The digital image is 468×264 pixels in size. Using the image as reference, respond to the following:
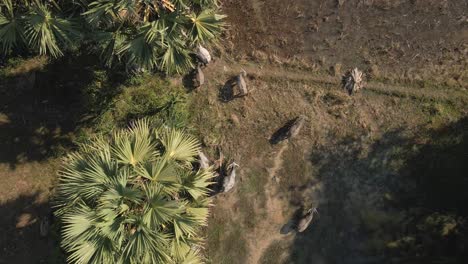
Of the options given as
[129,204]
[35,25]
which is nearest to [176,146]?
[129,204]

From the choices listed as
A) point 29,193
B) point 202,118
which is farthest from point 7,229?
point 202,118

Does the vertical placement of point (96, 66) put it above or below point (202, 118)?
above

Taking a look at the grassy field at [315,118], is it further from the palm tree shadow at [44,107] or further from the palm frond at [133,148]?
the palm frond at [133,148]

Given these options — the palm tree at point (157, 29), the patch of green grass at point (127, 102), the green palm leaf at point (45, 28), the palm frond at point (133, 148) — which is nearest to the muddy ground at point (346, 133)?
the patch of green grass at point (127, 102)

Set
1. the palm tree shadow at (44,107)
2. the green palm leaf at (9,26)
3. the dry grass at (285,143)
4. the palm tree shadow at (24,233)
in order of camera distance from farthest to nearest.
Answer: the dry grass at (285,143)
the palm tree shadow at (44,107)
the palm tree shadow at (24,233)
the green palm leaf at (9,26)

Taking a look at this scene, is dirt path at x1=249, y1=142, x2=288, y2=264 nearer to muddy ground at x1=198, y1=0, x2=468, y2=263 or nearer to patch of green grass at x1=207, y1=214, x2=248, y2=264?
muddy ground at x1=198, y1=0, x2=468, y2=263

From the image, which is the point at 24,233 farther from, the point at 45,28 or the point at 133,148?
the point at 45,28

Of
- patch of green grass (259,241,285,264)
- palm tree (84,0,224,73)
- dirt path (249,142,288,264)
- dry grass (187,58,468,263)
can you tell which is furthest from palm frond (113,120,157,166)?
patch of green grass (259,241,285,264)

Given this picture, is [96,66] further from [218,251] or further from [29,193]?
[218,251]
